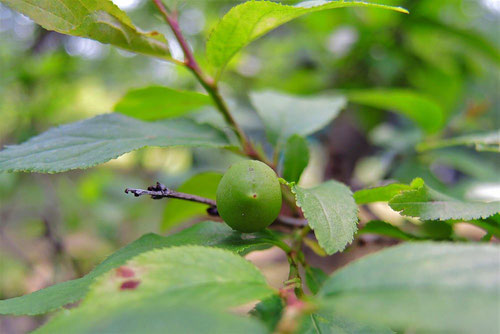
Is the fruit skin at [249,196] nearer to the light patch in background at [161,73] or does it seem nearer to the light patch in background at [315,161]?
the light patch in background at [315,161]

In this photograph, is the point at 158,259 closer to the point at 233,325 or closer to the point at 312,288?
the point at 233,325

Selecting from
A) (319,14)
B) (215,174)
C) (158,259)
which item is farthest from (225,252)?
(319,14)

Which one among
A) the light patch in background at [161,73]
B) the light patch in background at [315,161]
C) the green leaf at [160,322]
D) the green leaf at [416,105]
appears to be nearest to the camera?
the green leaf at [160,322]

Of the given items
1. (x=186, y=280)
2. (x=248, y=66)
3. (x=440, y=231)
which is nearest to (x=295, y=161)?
(x=440, y=231)

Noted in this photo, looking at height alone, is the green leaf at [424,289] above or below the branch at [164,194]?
below

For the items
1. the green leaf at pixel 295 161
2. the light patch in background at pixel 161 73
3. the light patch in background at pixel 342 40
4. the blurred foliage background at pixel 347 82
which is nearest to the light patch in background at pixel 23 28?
the blurred foliage background at pixel 347 82

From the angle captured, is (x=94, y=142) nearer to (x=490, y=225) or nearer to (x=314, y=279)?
(x=314, y=279)

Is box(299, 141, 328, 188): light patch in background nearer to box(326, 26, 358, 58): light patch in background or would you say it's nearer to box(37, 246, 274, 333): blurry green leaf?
box(37, 246, 274, 333): blurry green leaf

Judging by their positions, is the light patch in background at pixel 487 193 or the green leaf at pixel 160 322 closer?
the green leaf at pixel 160 322
